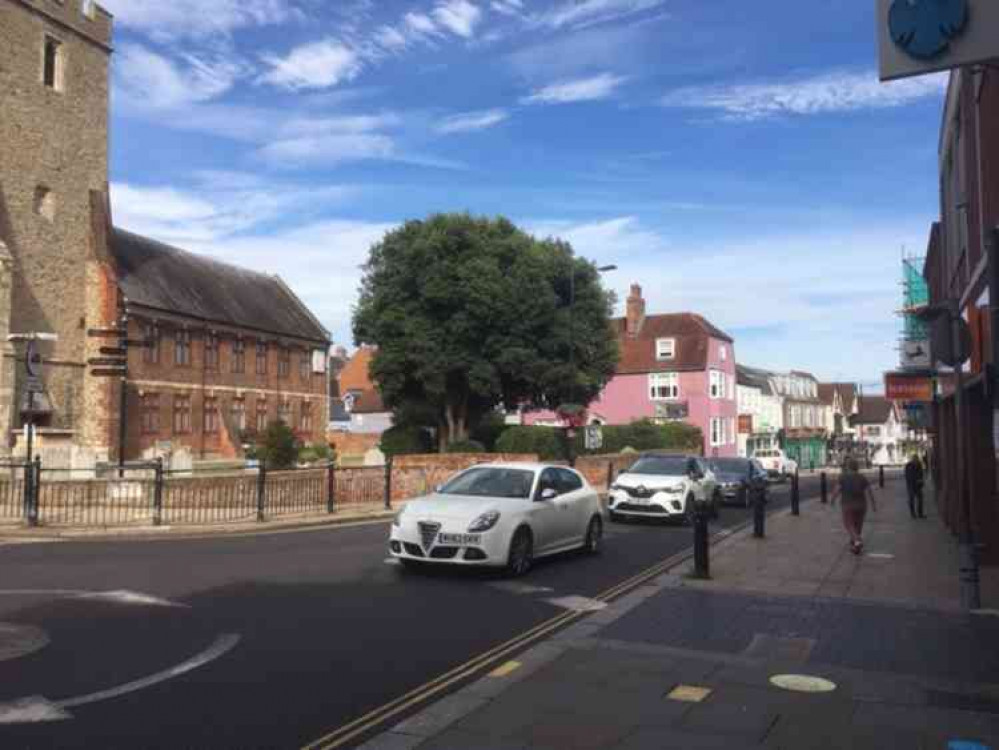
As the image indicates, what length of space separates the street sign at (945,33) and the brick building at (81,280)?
1188 inches

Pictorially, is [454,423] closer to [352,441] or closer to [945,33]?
[352,441]

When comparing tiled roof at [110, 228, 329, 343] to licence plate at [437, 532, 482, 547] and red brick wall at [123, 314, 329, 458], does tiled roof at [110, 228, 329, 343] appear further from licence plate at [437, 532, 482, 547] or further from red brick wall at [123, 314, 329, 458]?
licence plate at [437, 532, 482, 547]

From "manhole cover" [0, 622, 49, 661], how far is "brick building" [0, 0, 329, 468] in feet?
80.3

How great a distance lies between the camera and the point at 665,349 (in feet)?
205

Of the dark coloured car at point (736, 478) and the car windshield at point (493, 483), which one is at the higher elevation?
the car windshield at point (493, 483)

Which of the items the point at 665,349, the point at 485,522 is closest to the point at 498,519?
the point at 485,522

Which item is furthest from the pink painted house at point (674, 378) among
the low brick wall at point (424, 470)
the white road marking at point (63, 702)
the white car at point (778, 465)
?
the white road marking at point (63, 702)

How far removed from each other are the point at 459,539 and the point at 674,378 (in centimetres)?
5193

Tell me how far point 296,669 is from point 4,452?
30248 mm

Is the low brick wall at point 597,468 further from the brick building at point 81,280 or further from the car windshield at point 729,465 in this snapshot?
the brick building at point 81,280

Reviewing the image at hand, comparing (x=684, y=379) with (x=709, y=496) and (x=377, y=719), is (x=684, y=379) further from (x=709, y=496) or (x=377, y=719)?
(x=377, y=719)

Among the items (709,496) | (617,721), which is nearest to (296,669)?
(617,721)

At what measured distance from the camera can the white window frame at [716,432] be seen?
61.1 m

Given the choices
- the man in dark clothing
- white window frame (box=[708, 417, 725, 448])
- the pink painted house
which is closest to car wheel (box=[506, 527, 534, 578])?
the man in dark clothing
